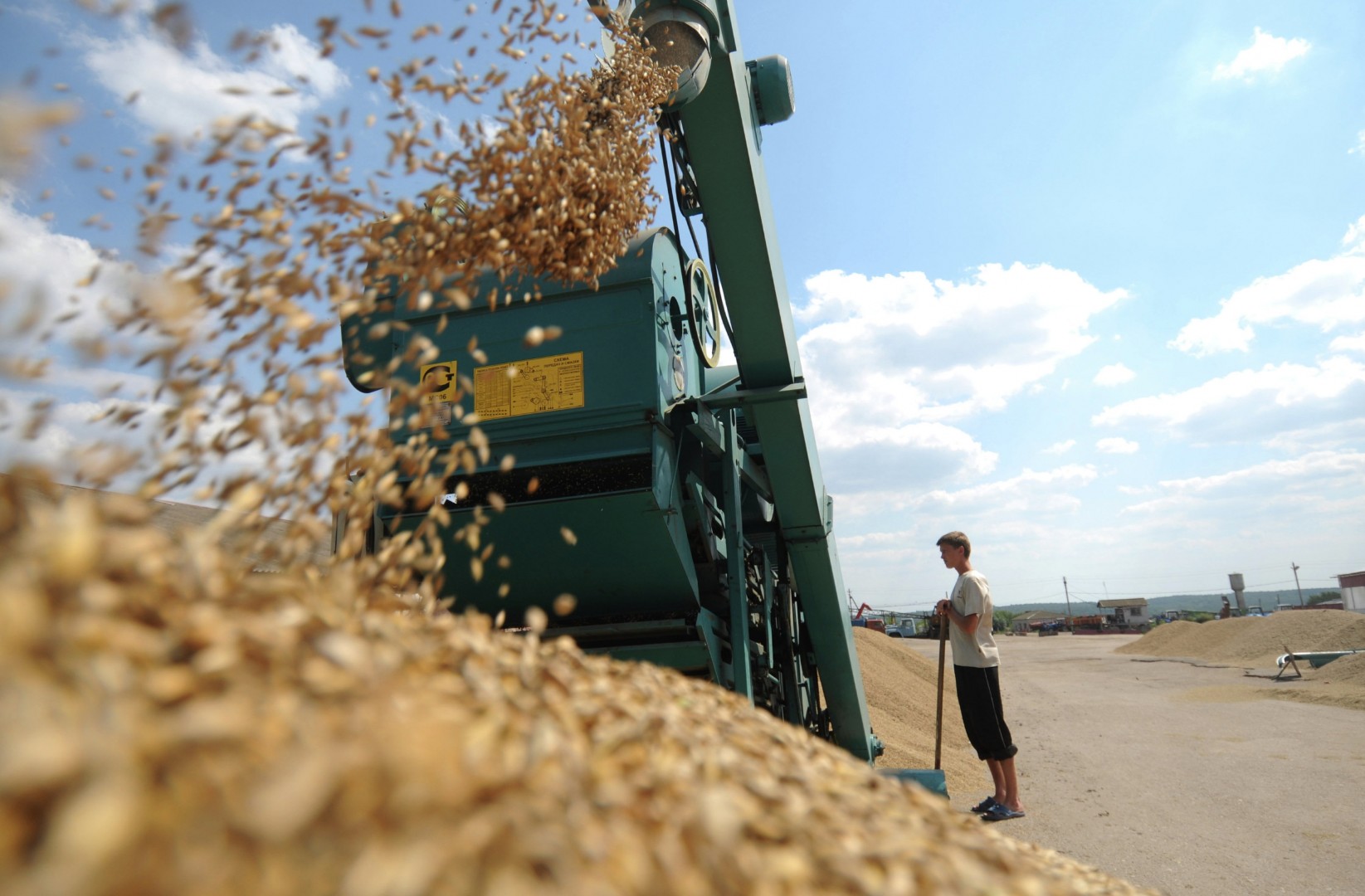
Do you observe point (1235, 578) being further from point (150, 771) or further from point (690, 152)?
point (150, 771)

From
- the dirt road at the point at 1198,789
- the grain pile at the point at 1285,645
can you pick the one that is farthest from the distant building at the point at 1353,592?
the dirt road at the point at 1198,789

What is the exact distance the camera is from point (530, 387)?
3.41m

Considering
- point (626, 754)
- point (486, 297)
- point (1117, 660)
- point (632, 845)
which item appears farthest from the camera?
point (1117, 660)

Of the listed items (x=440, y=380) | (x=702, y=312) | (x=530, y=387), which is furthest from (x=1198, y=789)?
(x=440, y=380)

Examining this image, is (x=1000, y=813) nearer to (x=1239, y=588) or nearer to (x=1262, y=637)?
(x=1262, y=637)

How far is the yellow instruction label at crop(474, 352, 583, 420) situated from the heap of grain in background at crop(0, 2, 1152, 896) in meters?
1.42

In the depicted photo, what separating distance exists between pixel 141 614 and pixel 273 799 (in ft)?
1.21

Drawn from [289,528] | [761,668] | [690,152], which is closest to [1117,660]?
[761,668]

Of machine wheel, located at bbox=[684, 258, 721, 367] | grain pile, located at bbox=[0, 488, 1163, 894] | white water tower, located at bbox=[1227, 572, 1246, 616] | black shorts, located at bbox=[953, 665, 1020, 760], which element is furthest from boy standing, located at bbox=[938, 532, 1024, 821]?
white water tower, located at bbox=[1227, 572, 1246, 616]

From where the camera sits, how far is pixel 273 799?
677 mm

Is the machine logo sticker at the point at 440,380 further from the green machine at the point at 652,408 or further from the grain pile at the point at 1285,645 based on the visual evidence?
the grain pile at the point at 1285,645

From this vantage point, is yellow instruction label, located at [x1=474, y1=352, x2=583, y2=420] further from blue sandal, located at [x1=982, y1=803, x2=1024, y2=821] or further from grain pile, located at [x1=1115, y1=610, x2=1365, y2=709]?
grain pile, located at [x1=1115, y1=610, x2=1365, y2=709]

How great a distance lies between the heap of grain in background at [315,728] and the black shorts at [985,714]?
7.70 feet

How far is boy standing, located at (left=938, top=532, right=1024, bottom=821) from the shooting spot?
420cm
